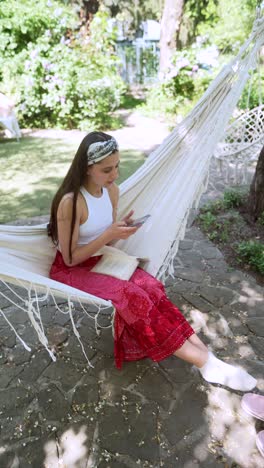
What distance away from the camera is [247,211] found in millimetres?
2896

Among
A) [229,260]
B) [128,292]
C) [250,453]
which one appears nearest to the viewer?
[250,453]

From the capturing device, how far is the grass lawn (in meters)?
3.34

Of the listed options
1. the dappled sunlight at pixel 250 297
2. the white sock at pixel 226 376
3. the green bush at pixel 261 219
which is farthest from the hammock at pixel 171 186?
the green bush at pixel 261 219

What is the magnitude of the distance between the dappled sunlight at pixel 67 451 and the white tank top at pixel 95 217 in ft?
2.42

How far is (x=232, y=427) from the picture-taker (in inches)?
54.3

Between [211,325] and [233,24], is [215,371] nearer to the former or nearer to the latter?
[211,325]

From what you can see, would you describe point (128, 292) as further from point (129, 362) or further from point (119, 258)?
point (129, 362)

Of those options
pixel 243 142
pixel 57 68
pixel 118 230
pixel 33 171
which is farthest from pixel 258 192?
pixel 57 68

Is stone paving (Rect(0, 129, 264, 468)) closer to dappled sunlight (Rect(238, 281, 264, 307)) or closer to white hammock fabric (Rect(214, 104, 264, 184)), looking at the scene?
dappled sunlight (Rect(238, 281, 264, 307))

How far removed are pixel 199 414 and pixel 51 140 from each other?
4644 millimetres

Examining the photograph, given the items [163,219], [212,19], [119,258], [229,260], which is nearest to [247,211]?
[229,260]

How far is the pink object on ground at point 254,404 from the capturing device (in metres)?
1.39

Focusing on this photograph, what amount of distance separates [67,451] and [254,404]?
717 millimetres

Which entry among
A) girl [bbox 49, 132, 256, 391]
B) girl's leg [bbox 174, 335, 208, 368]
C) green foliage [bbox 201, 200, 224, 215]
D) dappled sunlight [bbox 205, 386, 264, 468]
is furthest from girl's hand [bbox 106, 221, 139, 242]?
green foliage [bbox 201, 200, 224, 215]
